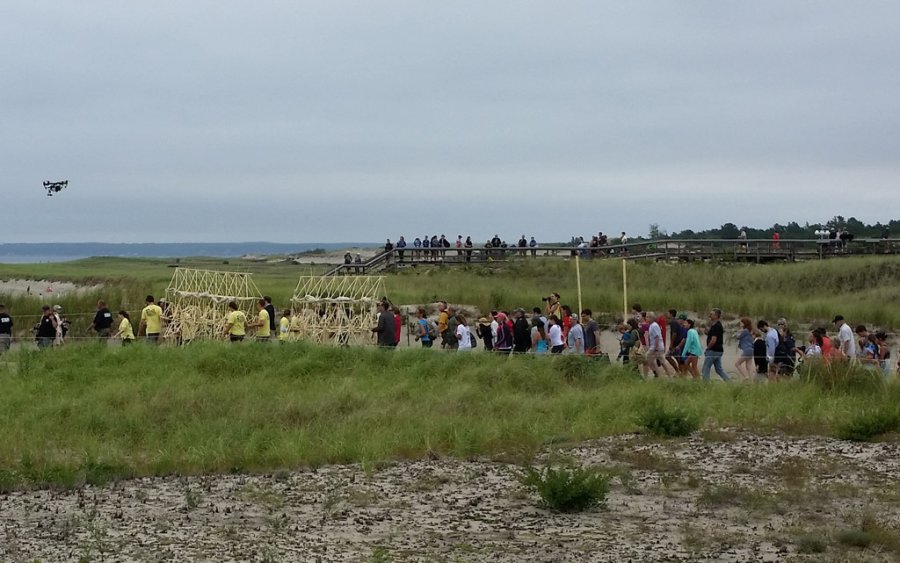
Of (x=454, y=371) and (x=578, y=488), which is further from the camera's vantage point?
(x=454, y=371)

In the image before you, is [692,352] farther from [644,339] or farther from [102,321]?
[102,321]

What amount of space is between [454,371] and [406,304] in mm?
15489

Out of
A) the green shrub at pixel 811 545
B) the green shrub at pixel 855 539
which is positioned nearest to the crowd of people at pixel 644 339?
the green shrub at pixel 855 539

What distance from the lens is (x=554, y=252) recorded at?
176 ft

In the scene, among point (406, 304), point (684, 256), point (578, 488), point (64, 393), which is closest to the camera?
point (578, 488)

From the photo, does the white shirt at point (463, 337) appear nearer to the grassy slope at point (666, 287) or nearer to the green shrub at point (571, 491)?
the grassy slope at point (666, 287)

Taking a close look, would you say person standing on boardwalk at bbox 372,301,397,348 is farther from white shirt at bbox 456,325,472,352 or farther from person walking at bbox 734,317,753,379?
person walking at bbox 734,317,753,379

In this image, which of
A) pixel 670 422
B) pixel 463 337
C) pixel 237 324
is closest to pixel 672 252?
pixel 463 337

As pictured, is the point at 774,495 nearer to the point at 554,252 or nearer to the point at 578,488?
the point at 578,488

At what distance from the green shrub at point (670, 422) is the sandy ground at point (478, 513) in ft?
3.06

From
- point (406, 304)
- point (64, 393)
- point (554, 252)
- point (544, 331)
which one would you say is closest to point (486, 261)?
point (554, 252)

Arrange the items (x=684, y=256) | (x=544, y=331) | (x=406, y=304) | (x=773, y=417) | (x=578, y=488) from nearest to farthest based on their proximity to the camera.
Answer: (x=578, y=488)
(x=773, y=417)
(x=544, y=331)
(x=406, y=304)
(x=684, y=256)

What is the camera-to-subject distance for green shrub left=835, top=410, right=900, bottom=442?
57.1ft

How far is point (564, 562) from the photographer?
11.2m
